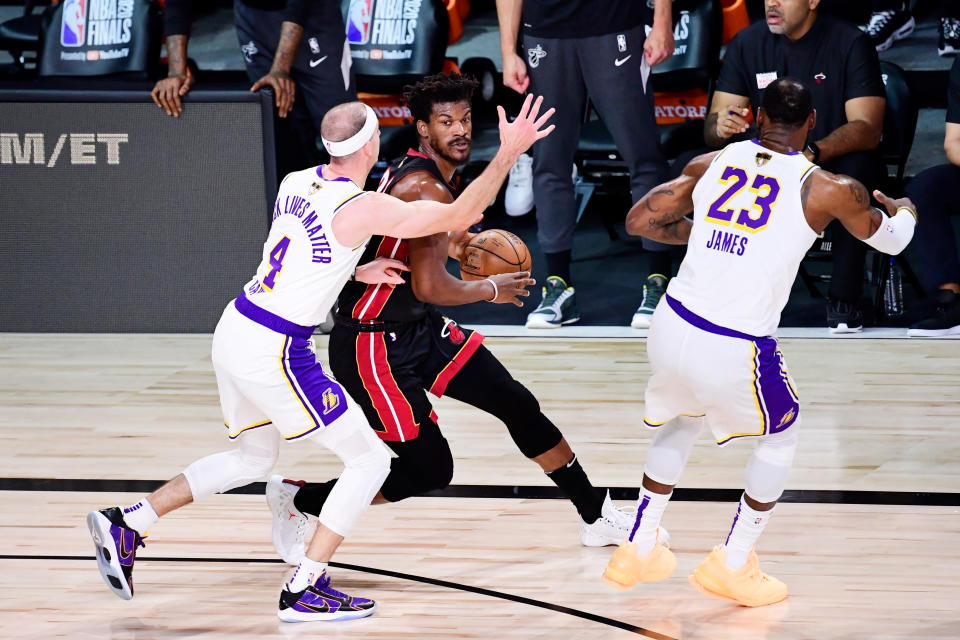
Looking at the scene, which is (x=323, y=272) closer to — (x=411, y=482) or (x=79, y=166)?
(x=411, y=482)

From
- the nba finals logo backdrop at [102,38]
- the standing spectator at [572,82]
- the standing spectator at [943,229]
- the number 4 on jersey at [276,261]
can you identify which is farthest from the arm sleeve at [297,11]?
the number 4 on jersey at [276,261]

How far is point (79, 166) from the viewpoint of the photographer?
7.54 metres

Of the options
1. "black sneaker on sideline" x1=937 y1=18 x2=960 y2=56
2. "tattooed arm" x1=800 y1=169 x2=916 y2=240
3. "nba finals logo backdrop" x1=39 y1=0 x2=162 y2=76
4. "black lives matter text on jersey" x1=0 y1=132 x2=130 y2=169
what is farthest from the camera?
"nba finals logo backdrop" x1=39 y1=0 x2=162 y2=76

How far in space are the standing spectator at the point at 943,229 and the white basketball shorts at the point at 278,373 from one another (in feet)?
14.3

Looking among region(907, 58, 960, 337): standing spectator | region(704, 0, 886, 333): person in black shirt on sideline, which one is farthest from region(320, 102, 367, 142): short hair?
region(907, 58, 960, 337): standing spectator

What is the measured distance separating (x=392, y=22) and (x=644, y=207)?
516 cm

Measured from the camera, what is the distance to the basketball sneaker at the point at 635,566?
13.2ft

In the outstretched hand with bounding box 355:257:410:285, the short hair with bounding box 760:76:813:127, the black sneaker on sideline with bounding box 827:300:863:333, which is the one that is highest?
the short hair with bounding box 760:76:813:127

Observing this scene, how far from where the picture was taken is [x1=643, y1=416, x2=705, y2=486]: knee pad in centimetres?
402

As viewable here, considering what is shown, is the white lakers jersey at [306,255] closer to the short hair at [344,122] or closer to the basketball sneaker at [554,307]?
Result: the short hair at [344,122]

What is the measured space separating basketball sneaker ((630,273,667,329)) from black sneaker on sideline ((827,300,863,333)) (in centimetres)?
94

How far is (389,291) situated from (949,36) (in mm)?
6051

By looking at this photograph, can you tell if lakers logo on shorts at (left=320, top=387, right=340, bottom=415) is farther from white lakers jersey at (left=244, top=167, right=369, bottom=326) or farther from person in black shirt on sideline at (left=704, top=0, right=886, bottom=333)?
person in black shirt on sideline at (left=704, top=0, right=886, bottom=333)

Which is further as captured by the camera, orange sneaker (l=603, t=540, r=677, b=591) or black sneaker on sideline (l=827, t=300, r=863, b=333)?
black sneaker on sideline (l=827, t=300, r=863, b=333)
